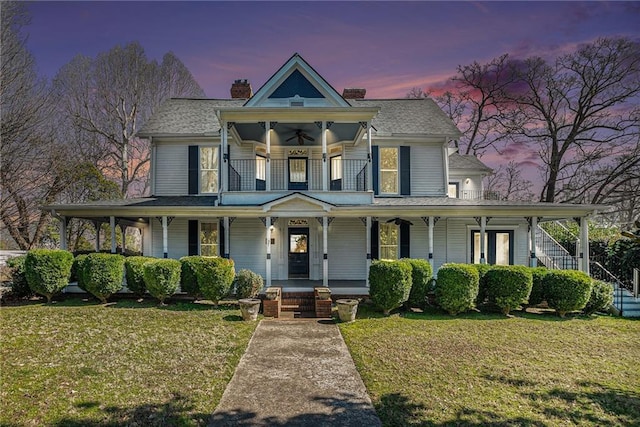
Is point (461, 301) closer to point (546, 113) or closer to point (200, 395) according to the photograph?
point (200, 395)

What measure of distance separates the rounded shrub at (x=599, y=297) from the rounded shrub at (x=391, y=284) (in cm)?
589

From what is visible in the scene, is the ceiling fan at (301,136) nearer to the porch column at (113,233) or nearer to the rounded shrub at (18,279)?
the porch column at (113,233)

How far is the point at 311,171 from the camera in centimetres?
1611

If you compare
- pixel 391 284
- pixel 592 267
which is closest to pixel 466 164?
pixel 592 267

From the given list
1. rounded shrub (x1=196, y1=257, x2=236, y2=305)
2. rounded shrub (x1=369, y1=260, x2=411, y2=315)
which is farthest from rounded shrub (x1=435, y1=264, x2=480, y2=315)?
rounded shrub (x1=196, y1=257, x2=236, y2=305)

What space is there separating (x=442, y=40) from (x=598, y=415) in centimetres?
1330

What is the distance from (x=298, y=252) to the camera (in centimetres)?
1558

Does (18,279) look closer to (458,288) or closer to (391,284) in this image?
(391,284)

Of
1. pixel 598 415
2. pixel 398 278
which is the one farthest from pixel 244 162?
pixel 598 415

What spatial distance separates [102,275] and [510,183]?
119 ft

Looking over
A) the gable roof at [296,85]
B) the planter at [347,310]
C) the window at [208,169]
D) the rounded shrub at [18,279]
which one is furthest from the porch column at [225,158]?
the rounded shrub at [18,279]

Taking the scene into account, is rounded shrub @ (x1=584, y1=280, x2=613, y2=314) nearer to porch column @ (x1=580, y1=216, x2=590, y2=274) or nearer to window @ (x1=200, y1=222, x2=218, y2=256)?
porch column @ (x1=580, y1=216, x2=590, y2=274)

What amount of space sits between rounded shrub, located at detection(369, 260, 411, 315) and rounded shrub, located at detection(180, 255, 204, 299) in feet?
17.9

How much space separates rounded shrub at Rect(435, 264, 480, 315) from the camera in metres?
11.2
